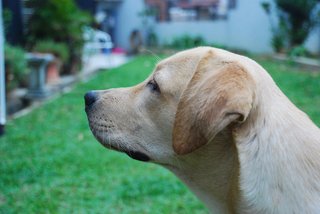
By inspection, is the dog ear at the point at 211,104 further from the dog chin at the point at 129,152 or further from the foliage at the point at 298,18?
the foliage at the point at 298,18

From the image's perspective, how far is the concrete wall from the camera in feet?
61.9

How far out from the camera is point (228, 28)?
832 inches

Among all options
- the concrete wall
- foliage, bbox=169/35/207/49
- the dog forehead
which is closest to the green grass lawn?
the dog forehead

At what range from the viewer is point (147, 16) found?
80.0 feet

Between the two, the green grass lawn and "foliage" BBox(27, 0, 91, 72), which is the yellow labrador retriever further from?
"foliage" BBox(27, 0, 91, 72)

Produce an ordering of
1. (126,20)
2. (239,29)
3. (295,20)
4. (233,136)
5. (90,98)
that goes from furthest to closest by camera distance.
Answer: (126,20)
(239,29)
(295,20)
(90,98)
(233,136)

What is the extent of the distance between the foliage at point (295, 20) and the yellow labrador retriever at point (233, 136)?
44.8 feet

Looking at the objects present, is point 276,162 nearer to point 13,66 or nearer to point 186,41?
point 13,66

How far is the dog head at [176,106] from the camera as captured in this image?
6.33 ft

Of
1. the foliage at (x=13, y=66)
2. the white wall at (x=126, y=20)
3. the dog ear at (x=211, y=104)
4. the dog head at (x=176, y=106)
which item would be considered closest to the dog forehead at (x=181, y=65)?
the dog head at (x=176, y=106)

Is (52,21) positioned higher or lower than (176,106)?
lower

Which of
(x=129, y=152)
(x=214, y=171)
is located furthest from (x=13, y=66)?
(x=214, y=171)

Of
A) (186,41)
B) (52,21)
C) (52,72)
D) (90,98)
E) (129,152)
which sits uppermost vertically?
(90,98)

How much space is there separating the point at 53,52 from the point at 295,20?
349 inches
